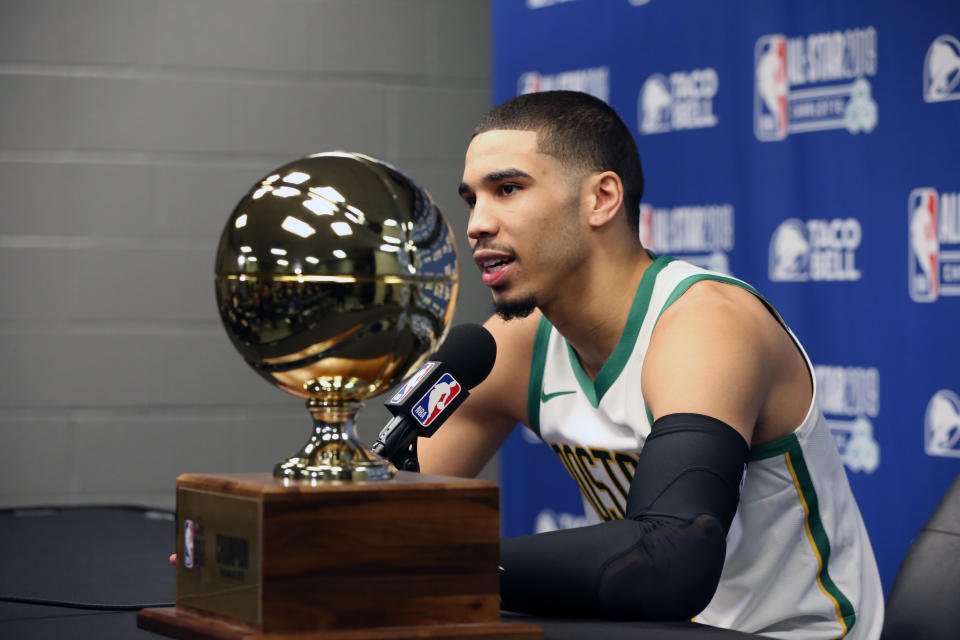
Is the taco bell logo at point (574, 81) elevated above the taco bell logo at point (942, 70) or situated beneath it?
elevated above

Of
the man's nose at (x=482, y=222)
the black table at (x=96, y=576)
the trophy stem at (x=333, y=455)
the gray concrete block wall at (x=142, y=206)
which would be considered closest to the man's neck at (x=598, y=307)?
the man's nose at (x=482, y=222)

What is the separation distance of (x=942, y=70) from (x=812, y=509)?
3.01ft

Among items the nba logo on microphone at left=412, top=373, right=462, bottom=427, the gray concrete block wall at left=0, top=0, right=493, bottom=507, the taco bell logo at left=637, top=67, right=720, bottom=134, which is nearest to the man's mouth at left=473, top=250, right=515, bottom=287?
the nba logo on microphone at left=412, top=373, right=462, bottom=427

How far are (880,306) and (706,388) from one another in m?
1.00

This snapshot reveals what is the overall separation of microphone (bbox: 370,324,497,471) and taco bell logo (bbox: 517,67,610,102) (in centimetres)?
153

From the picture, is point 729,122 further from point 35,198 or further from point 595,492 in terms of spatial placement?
point 35,198

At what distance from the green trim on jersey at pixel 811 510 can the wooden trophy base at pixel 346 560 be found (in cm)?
70

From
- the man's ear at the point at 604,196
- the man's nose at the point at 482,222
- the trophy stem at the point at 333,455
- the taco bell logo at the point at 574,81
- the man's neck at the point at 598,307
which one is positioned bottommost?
the trophy stem at the point at 333,455

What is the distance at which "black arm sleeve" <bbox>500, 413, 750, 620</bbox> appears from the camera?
87 centimetres

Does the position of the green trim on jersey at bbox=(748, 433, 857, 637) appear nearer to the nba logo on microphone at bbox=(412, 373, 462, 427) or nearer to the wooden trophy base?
the nba logo on microphone at bbox=(412, 373, 462, 427)

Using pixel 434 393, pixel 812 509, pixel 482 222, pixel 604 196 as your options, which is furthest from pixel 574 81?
pixel 434 393

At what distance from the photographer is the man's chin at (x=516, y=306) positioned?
4.82ft

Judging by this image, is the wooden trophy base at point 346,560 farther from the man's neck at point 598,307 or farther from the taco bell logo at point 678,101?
the taco bell logo at point 678,101

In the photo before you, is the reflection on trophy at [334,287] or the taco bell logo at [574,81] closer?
the reflection on trophy at [334,287]
